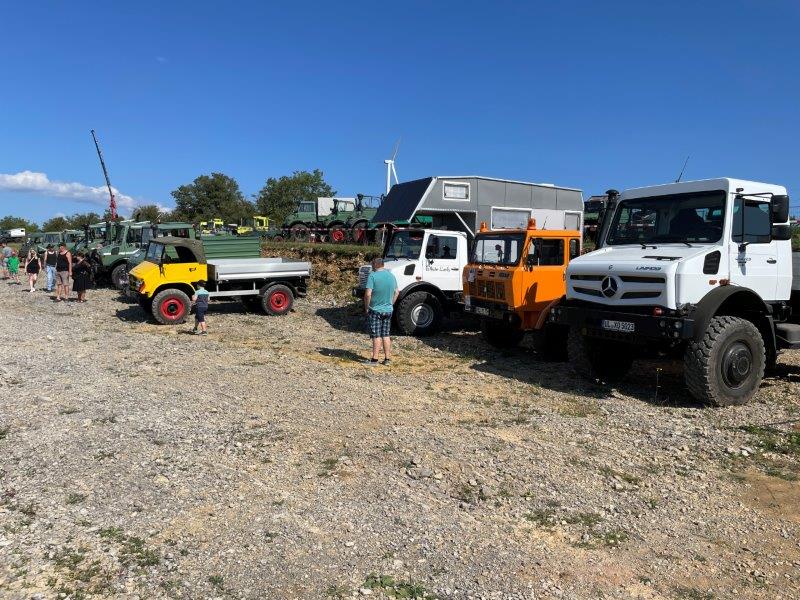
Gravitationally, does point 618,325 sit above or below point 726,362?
above

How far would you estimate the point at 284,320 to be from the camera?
13.2 metres

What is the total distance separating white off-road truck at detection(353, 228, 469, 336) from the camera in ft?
36.4

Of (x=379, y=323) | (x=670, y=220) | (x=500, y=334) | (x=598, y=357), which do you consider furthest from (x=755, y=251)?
(x=379, y=323)

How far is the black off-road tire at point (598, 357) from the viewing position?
7414 millimetres

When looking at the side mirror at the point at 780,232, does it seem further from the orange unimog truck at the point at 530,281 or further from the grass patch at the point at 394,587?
the grass patch at the point at 394,587

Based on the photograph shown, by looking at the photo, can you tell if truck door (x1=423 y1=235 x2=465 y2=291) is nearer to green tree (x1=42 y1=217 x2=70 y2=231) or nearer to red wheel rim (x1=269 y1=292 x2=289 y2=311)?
red wheel rim (x1=269 y1=292 x2=289 y2=311)

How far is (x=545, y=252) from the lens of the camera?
895 centimetres

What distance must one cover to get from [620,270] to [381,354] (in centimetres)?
426

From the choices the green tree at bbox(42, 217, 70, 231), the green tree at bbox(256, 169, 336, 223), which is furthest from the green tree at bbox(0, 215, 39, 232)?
the green tree at bbox(256, 169, 336, 223)

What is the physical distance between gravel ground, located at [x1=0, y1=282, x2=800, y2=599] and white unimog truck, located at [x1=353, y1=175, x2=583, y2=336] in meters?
3.22

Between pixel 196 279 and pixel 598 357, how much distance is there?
8.96 m

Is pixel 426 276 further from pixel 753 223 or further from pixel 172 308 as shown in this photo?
pixel 753 223

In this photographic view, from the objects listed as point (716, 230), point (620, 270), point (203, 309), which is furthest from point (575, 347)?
point (203, 309)

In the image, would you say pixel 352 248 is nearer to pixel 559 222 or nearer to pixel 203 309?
pixel 559 222
